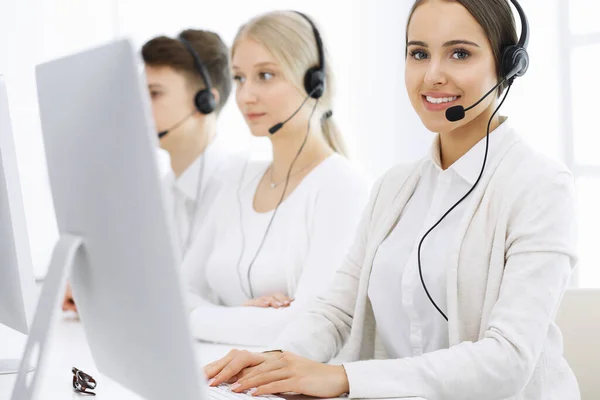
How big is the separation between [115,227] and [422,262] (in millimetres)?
801

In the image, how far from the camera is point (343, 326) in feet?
5.41

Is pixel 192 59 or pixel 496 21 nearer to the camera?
pixel 496 21

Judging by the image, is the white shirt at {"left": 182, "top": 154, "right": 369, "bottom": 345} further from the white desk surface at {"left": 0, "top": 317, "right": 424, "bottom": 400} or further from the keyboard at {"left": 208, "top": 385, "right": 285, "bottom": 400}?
the keyboard at {"left": 208, "top": 385, "right": 285, "bottom": 400}

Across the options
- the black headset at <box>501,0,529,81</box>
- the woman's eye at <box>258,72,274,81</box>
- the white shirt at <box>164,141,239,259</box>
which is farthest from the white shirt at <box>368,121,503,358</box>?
the white shirt at <box>164,141,239,259</box>

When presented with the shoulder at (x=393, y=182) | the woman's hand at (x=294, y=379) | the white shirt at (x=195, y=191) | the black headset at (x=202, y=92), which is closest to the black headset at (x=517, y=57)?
the shoulder at (x=393, y=182)

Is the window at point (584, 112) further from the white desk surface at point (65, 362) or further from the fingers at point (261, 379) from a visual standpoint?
the fingers at point (261, 379)

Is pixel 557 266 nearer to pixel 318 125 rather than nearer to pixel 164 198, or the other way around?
pixel 164 198

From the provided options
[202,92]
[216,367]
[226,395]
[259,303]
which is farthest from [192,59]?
[226,395]

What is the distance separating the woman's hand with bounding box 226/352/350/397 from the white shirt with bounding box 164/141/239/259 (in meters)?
1.45

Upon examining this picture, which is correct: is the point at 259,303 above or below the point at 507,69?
below

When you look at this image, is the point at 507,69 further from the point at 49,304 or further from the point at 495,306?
the point at 49,304

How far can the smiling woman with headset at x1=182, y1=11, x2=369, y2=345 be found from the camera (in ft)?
6.93

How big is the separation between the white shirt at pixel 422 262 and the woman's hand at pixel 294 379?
31 centimetres

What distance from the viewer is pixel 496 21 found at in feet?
4.79
